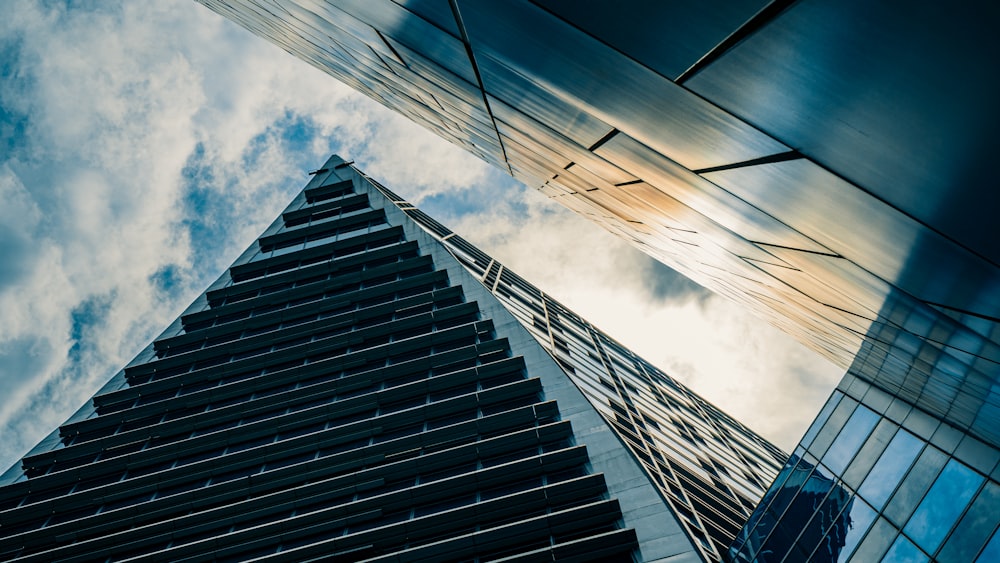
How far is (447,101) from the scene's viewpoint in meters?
12.6

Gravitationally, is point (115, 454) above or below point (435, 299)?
below

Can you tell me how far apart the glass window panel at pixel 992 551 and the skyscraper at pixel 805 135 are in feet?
0.78

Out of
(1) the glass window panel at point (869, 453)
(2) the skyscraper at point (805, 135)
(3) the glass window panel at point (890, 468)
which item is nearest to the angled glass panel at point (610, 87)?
(2) the skyscraper at point (805, 135)

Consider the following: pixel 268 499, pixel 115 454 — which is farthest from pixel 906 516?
pixel 115 454

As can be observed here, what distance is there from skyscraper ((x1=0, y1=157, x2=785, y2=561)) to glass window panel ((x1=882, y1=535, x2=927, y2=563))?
28.5 ft

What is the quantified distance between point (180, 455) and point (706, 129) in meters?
33.7

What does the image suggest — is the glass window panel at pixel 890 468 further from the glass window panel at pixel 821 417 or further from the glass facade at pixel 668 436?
the glass facade at pixel 668 436

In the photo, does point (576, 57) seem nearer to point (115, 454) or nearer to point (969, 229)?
point (969, 229)

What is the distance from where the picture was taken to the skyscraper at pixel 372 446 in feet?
73.8

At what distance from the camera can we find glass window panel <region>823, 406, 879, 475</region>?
13.9 metres

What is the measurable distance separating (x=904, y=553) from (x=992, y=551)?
2.51 m

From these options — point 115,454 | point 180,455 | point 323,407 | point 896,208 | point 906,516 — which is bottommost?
point 115,454

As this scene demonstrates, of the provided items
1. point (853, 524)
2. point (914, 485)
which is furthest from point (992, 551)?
point (853, 524)

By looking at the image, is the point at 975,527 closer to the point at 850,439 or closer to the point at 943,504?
the point at 943,504
